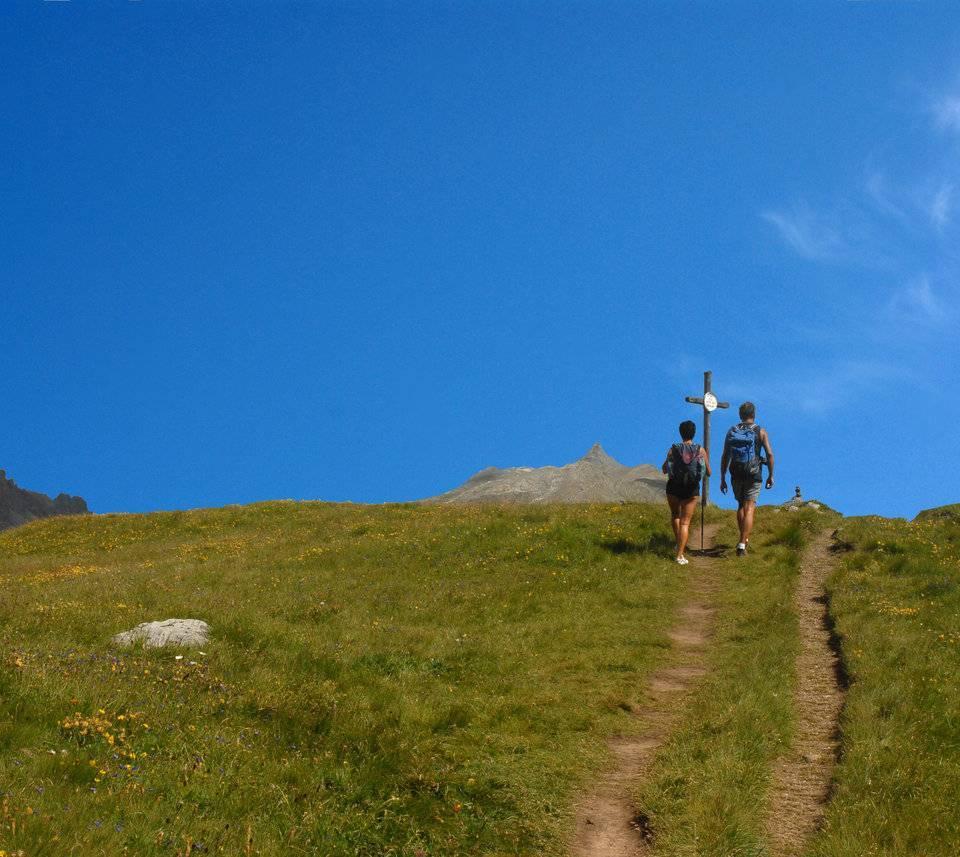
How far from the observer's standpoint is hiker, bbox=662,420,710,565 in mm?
22359

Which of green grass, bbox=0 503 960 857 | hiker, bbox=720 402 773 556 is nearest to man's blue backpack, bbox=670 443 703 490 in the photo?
hiker, bbox=720 402 773 556

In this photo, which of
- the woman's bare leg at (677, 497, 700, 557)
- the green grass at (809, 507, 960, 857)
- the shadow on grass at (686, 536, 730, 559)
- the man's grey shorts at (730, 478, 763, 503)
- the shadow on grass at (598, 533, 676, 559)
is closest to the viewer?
the green grass at (809, 507, 960, 857)

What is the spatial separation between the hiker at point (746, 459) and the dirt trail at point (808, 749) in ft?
19.4

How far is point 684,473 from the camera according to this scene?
2236 cm

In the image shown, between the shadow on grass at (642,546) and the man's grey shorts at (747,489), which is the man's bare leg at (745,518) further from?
the shadow on grass at (642,546)

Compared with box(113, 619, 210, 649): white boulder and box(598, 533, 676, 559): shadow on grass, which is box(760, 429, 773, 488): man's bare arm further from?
box(113, 619, 210, 649): white boulder

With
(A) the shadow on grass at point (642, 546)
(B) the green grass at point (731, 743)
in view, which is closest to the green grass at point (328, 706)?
(B) the green grass at point (731, 743)

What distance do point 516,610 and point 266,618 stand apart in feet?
17.4

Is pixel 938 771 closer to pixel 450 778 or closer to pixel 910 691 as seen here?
pixel 910 691

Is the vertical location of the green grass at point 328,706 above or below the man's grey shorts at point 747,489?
below

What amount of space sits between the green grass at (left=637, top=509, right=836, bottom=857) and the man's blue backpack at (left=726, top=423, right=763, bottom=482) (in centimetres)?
541

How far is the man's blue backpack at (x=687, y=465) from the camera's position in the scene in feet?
73.2

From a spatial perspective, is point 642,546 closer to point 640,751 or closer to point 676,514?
point 676,514

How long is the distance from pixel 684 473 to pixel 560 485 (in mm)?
98378
